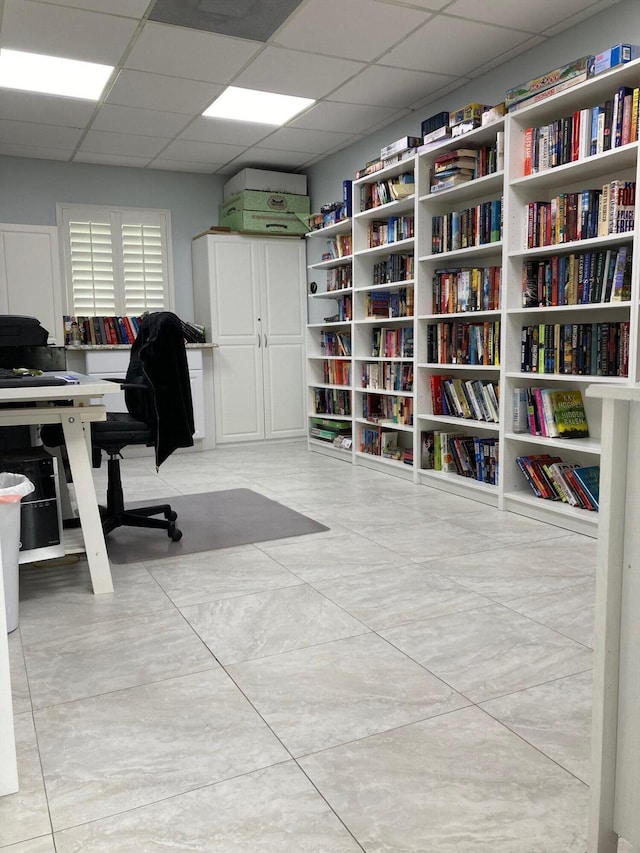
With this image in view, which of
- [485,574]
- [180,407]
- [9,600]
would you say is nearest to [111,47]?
[180,407]

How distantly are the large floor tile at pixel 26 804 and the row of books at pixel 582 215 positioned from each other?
298 cm

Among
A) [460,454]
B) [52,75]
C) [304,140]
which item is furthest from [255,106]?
[460,454]

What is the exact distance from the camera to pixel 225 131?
521cm

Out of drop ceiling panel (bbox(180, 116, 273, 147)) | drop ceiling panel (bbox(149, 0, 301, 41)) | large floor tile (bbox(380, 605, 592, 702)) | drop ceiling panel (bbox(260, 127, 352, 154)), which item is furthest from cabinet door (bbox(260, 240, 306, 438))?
large floor tile (bbox(380, 605, 592, 702))

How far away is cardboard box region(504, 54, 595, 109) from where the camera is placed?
3.08 m

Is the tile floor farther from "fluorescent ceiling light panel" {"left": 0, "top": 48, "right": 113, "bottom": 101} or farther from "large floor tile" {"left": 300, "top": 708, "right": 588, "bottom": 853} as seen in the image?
"fluorescent ceiling light panel" {"left": 0, "top": 48, "right": 113, "bottom": 101}

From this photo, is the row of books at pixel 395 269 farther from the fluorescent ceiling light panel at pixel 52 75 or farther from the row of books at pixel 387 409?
the fluorescent ceiling light panel at pixel 52 75

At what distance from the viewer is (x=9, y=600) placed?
86.5 inches

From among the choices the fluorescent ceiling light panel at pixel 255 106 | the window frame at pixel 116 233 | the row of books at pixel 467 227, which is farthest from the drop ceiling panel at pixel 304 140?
the row of books at pixel 467 227

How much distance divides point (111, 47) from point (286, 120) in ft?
5.23

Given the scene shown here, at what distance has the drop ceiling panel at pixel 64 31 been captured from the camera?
10.8 feet

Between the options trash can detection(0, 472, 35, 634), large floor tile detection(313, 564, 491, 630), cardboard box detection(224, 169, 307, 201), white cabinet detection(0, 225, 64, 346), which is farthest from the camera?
cardboard box detection(224, 169, 307, 201)

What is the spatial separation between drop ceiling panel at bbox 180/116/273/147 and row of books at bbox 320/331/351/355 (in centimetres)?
167

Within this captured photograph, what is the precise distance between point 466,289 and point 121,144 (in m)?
3.27
